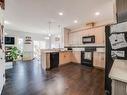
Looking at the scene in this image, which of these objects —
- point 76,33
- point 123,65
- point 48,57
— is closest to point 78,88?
point 123,65

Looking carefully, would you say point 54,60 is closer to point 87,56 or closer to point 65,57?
point 65,57

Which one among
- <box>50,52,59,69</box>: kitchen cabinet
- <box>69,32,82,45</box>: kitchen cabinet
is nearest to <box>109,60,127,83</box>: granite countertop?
<box>50,52,59,69</box>: kitchen cabinet

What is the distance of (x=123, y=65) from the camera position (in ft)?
4.68

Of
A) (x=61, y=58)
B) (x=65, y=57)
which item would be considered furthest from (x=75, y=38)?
(x=61, y=58)

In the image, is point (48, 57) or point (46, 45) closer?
point (48, 57)

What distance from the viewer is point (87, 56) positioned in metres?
6.12

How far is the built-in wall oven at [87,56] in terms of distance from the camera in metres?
5.87

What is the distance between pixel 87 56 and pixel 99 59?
33.0 inches

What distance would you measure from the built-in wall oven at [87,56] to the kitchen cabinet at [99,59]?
0.25 meters

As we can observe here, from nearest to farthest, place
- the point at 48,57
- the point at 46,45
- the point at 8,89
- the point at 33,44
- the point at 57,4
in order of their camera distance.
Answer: the point at 8,89
the point at 57,4
the point at 48,57
the point at 33,44
the point at 46,45

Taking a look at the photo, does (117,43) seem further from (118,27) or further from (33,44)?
(33,44)

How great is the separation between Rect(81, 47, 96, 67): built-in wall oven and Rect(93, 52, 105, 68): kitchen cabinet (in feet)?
0.81

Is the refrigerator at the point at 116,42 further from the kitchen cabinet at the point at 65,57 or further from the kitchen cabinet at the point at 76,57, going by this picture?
the kitchen cabinet at the point at 76,57

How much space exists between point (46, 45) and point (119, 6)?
1015 centimetres
